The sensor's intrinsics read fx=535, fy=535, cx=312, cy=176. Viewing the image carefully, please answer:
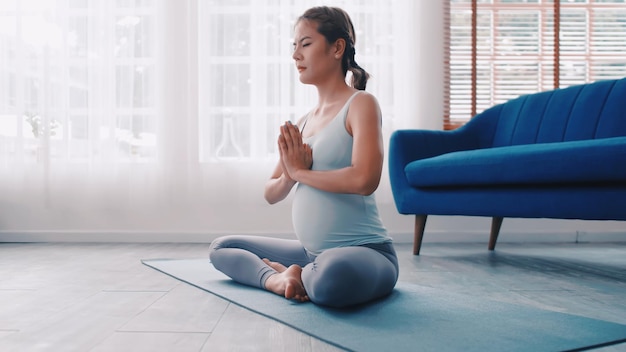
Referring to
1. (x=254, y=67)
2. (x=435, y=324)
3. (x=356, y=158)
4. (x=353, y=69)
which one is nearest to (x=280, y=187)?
(x=356, y=158)

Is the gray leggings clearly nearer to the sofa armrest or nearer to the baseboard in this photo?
the sofa armrest

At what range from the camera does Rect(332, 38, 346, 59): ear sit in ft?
4.71

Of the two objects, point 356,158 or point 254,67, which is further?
point 254,67

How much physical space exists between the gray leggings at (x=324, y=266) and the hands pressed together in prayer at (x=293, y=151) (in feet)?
0.78

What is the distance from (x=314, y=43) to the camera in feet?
4.68

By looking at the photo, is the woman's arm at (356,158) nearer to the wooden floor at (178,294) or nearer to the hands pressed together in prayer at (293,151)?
the hands pressed together in prayer at (293,151)

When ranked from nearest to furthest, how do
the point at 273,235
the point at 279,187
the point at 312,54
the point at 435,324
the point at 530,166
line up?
1. the point at 435,324
2. the point at 312,54
3. the point at 279,187
4. the point at 530,166
5. the point at 273,235

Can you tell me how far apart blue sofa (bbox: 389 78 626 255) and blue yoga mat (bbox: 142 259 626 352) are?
68 cm

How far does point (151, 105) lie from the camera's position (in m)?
3.12

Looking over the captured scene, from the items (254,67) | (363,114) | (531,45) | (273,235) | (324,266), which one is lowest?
(273,235)

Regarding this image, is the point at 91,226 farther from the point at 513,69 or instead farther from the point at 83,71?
the point at 513,69

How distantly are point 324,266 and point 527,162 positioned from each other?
1092 millimetres

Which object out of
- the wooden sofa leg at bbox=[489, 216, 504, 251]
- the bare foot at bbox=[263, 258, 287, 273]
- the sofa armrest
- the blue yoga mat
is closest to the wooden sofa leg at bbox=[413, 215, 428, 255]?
the sofa armrest

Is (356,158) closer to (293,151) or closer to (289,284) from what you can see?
(293,151)
